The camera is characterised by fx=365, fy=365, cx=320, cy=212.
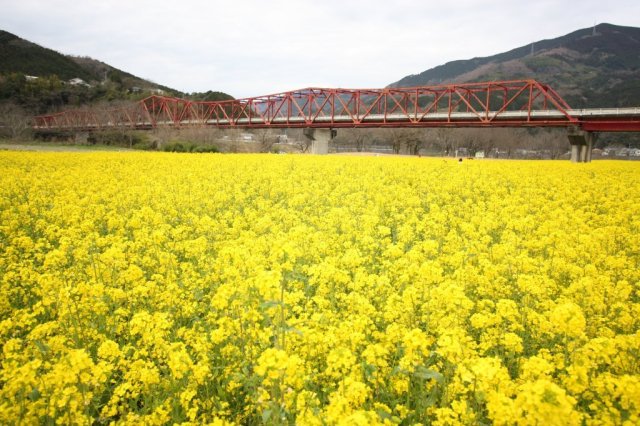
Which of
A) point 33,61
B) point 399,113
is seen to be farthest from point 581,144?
point 33,61

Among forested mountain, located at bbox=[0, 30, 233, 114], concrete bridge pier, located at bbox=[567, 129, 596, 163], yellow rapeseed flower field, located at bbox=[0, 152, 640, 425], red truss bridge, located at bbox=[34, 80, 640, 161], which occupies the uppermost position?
forested mountain, located at bbox=[0, 30, 233, 114]

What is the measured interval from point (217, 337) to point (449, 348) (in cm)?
241

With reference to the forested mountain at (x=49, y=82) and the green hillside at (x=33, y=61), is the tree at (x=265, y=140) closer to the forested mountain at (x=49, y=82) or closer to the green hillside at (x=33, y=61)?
the forested mountain at (x=49, y=82)

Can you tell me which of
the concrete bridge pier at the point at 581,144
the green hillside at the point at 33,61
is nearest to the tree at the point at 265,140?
the concrete bridge pier at the point at 581,144

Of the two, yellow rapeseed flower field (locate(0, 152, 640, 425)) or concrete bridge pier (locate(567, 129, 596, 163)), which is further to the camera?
concrete bridge pier (locate(567, 129, 596, 163))

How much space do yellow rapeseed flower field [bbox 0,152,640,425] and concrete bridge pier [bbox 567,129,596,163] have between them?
35.5 m

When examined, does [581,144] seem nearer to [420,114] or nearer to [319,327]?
[420,114]

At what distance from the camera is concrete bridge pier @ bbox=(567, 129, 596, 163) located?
40.0m

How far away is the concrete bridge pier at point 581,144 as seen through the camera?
40.0m

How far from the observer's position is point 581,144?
4053 centimetres

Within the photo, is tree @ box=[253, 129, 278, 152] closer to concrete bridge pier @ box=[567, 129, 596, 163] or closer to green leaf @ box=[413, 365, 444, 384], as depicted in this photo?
concrete bridge pier @ box=[567, 129, 596, 163]

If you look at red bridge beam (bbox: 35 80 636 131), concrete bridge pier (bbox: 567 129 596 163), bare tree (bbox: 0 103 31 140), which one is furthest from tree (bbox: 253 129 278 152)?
concrete bridge pier (bbox: 567 129 596 163)

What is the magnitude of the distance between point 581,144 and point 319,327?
47277 millimetres

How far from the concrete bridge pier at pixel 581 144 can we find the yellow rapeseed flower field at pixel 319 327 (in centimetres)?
3552
